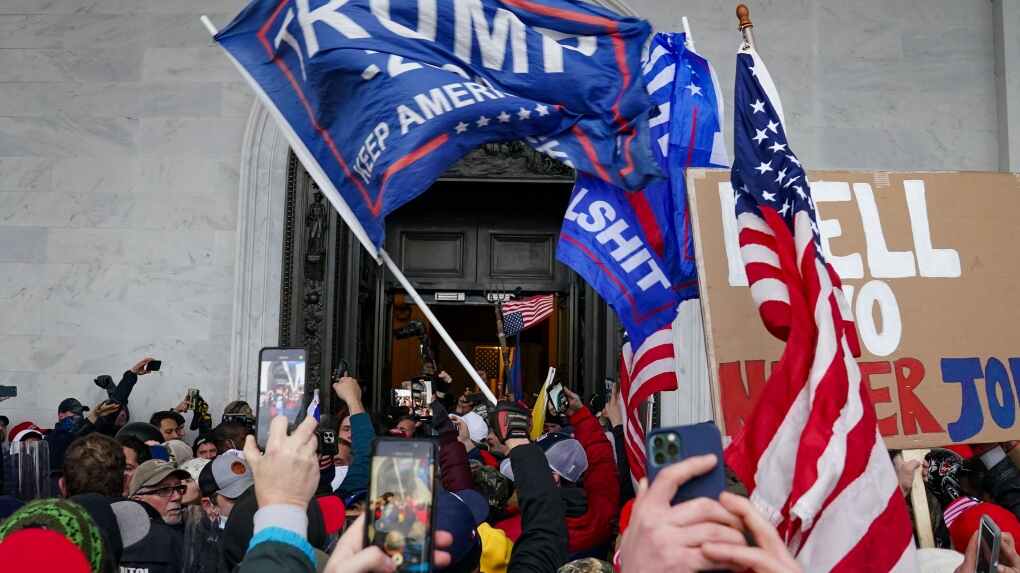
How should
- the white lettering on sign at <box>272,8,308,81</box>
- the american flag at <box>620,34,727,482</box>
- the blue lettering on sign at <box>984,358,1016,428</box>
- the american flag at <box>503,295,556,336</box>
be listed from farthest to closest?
the american flag at <box>503,295,556,336</box>
the american flag at <box>620,34,727,482</box>
the white lettering on sign at <box>272,8,308,81</box>
the blue lettering on sign at <box>984,358,1016,428</box>

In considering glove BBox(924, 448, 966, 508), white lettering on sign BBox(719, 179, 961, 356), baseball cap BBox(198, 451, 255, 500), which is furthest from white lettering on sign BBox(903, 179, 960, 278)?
baseball cap BBox(198, 451, 255, 500)

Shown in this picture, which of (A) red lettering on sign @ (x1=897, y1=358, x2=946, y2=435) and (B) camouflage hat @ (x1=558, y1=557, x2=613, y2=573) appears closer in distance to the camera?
(B) camouflage hat @ (x1=558, y1=557, x2=613, y2=573)

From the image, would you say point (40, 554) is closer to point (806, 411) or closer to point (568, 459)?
point (806, 411)

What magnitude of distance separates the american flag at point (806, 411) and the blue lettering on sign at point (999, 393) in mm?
1071

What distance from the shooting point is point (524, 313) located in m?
9.77

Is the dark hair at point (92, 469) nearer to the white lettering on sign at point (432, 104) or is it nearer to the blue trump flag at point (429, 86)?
the blue trump flag at point (429, 86)

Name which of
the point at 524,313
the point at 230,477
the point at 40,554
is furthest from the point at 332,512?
the point at 524,313

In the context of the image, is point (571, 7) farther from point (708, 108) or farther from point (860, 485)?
point (860, 485)

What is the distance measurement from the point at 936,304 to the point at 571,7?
7.49ft

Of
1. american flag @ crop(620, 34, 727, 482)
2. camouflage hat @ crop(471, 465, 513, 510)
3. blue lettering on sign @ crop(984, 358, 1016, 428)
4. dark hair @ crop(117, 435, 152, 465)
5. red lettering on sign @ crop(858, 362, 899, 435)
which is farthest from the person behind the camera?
dark hair @ crop(117, 435, 152, 465)

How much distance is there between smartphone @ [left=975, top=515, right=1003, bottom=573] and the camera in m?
2.41

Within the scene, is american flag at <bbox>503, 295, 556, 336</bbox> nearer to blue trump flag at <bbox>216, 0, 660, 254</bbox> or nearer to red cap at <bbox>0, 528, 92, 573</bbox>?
blue trump flag at <bbox>216, 0, 660, 254</bbox>

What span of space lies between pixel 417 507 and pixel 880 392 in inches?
116

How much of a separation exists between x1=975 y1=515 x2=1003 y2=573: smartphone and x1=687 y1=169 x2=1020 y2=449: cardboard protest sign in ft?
4.96
